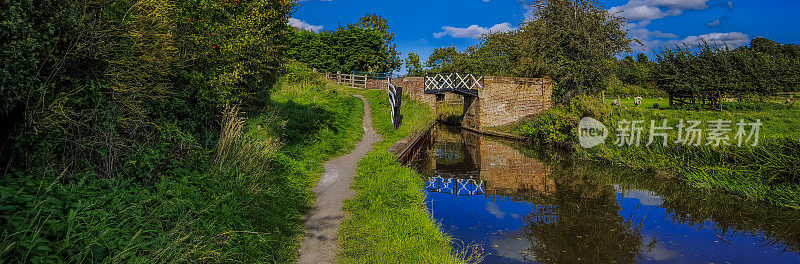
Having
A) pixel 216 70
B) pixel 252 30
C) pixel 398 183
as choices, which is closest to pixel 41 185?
pixel 216 70

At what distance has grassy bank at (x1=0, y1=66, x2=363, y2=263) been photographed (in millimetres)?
2973

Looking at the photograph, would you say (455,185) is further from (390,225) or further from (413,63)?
(413,63)

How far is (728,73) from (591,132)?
18317 millimetres

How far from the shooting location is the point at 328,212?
6449 millimetres

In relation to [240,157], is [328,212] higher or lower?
lower

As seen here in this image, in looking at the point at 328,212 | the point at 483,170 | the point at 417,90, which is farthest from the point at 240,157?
the point at 417,90

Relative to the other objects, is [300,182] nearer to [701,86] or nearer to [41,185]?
[41,185]

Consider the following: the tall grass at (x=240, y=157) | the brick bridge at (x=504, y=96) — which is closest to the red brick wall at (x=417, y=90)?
the brick bridge at (x=504, y=96)

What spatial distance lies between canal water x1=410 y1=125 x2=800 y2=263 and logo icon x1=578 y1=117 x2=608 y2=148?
1.50 meters

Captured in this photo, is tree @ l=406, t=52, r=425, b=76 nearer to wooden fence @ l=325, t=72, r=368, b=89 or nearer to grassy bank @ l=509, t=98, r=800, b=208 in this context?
wooden fence @ l=325, t=72, r=368, b=89

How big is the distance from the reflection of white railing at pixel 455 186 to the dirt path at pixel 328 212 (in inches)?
81.5

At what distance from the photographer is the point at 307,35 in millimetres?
42375

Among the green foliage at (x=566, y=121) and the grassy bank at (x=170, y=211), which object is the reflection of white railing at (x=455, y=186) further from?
the green foliage at (x=566, y=121)

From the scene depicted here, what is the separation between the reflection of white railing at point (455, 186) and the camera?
1013 cm
